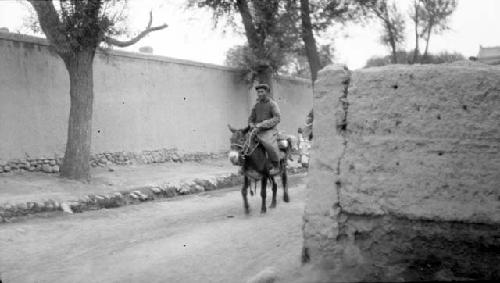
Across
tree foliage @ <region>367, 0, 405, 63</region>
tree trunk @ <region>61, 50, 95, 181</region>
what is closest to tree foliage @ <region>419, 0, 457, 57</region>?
tree foliage @ <region>367, 0, 405, 63</region>

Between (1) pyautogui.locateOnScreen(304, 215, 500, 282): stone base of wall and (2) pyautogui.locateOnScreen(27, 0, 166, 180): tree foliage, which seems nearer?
(1) pyautogui.locateOnScreen(304, 215, 500, 282): stone base of wall

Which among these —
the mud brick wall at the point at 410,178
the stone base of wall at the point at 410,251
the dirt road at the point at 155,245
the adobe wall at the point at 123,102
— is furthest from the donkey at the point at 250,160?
the adobe wall at the point at 123,102

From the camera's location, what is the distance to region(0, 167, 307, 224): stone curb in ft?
27.6

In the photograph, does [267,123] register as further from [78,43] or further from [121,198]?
[78,43]

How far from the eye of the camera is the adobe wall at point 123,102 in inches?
442

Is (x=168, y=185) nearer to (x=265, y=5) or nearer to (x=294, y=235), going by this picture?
(x=294, y=235)

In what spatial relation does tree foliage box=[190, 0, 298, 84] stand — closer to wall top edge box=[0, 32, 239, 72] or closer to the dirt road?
wall top edge box=[0, 32, 239, 72]

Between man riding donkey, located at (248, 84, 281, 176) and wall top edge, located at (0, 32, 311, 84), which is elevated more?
wall top edge, located at (0, 32, 311, 84)

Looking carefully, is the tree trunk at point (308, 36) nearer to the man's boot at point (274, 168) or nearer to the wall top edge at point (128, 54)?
the wall top edge at point (128, 54)

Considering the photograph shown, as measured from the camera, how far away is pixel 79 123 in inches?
443

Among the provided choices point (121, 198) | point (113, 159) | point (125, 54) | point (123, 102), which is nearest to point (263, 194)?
point (121, 198)

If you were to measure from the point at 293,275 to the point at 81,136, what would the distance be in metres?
8.35

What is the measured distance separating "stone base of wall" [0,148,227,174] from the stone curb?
2578 mm

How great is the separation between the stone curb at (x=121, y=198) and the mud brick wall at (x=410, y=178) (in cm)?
607
